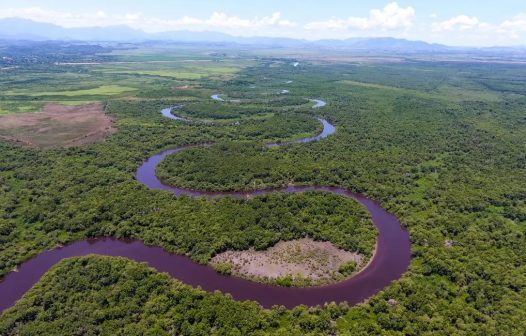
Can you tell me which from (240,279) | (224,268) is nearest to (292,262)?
(240,279)

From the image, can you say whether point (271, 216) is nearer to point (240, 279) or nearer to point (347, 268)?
point (240, 279)

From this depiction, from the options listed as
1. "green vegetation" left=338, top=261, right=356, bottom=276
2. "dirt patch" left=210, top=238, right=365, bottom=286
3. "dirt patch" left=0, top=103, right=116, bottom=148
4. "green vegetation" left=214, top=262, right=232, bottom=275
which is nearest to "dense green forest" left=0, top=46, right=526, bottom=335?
"dirt patch" left=210, top=238, right=365, bottom=286

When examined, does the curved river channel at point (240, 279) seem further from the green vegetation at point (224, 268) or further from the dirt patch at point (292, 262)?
the dirt patch at point (292, 262)

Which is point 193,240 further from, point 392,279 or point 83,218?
point 392,279

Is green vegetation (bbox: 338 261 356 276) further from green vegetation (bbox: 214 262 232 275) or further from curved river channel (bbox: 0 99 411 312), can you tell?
green vegetation (bbox: 214 262 232 275)

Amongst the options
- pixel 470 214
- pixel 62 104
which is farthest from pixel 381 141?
pixel 62 104

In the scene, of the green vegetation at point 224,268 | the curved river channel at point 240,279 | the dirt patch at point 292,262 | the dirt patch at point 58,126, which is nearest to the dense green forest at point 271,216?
the curved river channel at point 240,279

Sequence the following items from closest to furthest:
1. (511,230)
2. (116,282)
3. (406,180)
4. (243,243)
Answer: (116,282) < (243,243) < (511,230) < (406,180)
